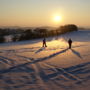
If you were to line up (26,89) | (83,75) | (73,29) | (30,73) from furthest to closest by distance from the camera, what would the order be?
1. (73,29)
2. (30,73)
3. (83,75)
4. (26,89)

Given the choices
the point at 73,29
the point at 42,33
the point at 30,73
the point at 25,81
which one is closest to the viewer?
the point at 25,81

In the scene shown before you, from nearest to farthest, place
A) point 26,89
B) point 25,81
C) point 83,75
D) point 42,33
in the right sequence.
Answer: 1. point 26,89
2. point 25,81
3. point 83,75
4. point 42,33

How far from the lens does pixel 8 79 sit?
627 cm

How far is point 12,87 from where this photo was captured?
5.44 metres

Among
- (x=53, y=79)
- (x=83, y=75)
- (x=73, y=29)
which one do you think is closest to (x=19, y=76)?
(x=53, y=79)

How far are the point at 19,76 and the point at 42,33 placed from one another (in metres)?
34.7

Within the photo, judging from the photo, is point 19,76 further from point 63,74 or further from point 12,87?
point 63,74

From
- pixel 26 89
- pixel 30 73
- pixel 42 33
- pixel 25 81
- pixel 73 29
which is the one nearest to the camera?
pixel 26 89

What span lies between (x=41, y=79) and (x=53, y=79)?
2.06 ft

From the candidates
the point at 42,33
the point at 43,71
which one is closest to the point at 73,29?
the point at 42,33

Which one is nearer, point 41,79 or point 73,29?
point 41,79

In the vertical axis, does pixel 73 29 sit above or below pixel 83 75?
above

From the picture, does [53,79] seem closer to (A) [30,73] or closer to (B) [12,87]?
(A) [30,73]

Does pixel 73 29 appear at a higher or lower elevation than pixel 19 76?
higher
